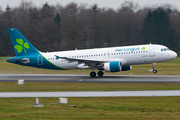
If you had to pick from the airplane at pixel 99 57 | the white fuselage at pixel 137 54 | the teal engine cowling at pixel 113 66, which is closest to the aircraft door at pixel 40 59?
the airplane at pixel 99 57

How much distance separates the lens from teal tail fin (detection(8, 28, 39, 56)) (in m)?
36.6

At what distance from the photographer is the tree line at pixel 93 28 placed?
307ft

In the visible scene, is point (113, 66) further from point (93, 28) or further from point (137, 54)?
point (93, 28)

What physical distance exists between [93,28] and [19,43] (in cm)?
6367

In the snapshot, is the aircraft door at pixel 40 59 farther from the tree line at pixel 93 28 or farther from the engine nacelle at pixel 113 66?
the tree line at pixel 93 28

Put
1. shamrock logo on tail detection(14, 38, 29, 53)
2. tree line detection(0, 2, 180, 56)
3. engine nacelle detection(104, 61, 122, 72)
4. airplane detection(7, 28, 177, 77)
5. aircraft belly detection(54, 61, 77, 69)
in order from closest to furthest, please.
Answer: engine nacelle detection(104, 61, 122, 72)
airplane detection(7, 28, 177, 77)
aircraft belly detection(54, 61, 77, 69)
shamrock logo on tail detection(14, 38, 29, 53)
tree line detection(0, 2, 180, 56)

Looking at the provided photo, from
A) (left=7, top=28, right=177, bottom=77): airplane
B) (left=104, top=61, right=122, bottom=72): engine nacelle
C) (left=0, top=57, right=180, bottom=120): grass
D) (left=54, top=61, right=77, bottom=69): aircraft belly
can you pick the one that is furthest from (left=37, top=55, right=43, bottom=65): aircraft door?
(left=0, top=57, right=180, bottom=120): grass

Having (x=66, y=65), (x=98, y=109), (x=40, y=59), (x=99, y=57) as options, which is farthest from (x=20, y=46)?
(x=98, y=109)

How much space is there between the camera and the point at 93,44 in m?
95.0

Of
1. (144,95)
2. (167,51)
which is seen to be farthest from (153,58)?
(144,95)

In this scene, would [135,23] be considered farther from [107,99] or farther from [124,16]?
[107,99]

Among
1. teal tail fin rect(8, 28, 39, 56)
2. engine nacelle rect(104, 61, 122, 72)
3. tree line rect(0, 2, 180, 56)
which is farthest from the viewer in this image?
tree line rect(0, 2, 180, 56)

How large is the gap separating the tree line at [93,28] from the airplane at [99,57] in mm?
52738

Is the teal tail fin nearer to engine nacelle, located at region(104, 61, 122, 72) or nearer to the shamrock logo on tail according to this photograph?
the shamrock logo on tail
